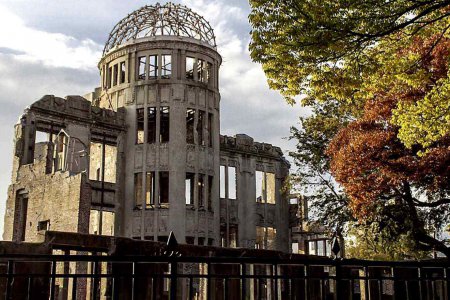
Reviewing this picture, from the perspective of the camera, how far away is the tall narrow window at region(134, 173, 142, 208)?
28.2 meters

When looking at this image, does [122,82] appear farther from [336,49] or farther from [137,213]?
[336,49]

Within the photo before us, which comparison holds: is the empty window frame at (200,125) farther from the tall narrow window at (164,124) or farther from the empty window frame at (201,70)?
the empty window frame at (201,70)

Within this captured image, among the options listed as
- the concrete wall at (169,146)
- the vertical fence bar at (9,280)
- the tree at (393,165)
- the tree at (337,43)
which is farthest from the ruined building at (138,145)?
the vertical fence bar at (9,280)

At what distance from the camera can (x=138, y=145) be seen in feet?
94.6

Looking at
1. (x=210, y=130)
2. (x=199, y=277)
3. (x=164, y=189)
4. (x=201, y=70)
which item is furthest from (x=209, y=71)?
(x=199, y=277)

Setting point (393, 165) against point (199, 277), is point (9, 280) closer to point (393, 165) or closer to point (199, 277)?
point (199, 277)

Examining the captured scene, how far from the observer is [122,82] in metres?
30.1

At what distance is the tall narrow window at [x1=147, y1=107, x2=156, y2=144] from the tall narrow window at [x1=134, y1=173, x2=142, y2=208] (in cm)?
211

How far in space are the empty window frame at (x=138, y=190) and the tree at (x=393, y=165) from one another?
1127cm

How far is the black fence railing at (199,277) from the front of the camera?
605 centimetres

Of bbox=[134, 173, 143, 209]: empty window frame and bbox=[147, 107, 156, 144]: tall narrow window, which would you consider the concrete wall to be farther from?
bbox=[147, 107, 156, 144]: tall narrow window

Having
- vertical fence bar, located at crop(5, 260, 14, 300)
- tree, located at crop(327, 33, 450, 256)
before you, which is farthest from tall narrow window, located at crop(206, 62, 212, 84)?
vertical fence bar, located at crop(5, 260, 14, 300)

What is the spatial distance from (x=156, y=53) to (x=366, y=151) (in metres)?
13.9

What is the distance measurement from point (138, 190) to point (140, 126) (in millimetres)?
3687
